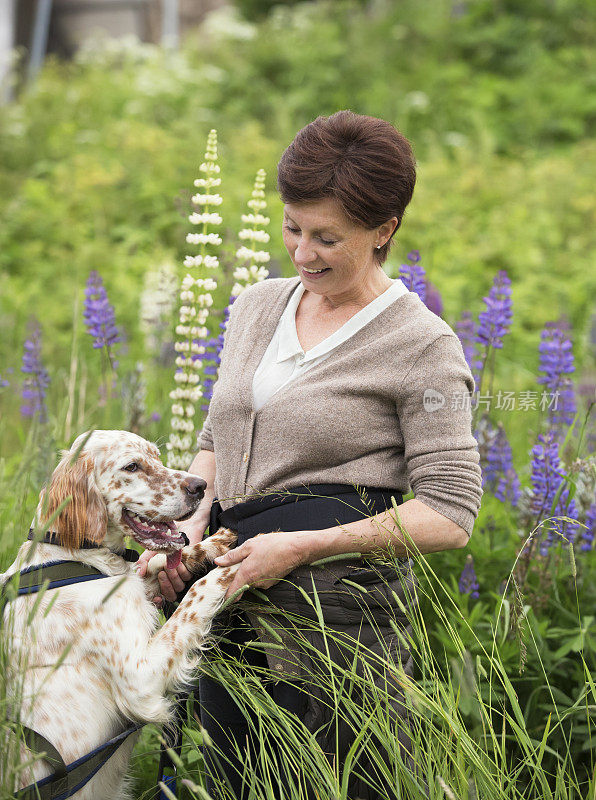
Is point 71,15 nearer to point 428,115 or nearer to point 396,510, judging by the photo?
point 428,115

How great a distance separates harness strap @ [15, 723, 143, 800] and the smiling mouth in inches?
17.5

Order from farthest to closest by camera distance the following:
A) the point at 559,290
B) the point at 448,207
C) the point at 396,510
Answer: the point at 448,207 → the point at 559,290 → the point at 396,510

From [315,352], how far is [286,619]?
2.32 feet

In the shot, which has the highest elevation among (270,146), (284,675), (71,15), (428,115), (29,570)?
(71,15)

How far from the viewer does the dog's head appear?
2350 mm

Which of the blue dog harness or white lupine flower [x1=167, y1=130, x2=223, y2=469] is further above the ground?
white lupine flower [x1=167, y1=130, x2=223, y2=469]

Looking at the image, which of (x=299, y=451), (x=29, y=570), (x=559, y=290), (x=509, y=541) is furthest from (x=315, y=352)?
(x=559, y=290)

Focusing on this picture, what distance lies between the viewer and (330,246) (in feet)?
7.62

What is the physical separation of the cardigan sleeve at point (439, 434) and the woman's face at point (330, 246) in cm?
31

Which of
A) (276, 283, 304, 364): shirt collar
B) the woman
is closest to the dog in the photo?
the woman

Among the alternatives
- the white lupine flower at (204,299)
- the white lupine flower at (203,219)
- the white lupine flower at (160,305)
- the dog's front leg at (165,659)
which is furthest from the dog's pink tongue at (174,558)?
the white lupine flower at (160,305)

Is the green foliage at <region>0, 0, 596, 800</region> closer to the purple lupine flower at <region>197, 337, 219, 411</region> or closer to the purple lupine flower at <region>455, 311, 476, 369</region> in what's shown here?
the purple lupine flower at <region>197, 337, 219, 411</region>

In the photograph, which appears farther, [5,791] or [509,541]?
[509,541]

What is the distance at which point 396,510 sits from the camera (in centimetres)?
217
